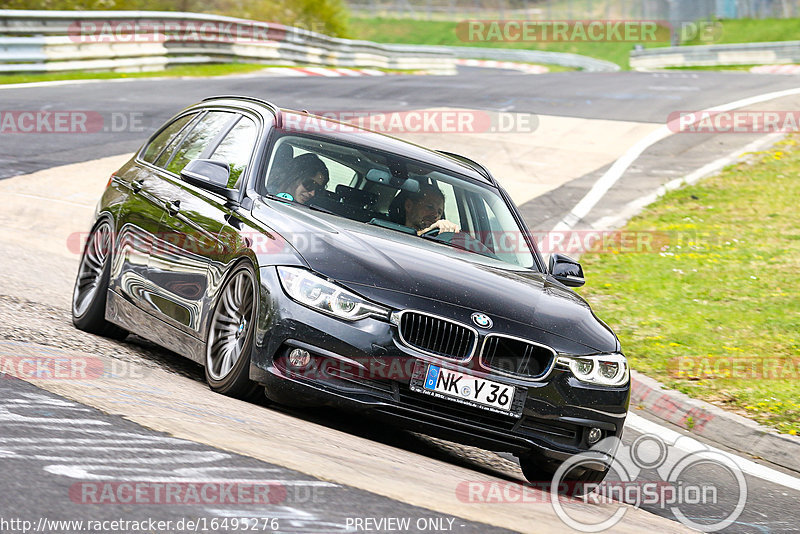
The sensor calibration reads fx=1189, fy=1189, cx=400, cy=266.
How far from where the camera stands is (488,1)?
6888 cm

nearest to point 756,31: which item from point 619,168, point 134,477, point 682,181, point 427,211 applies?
point 619,168

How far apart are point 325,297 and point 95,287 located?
2.81 meters

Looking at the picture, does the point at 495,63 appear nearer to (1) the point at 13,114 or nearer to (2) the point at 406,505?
(1) the point at 13,114

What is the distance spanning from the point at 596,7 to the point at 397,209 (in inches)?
2247

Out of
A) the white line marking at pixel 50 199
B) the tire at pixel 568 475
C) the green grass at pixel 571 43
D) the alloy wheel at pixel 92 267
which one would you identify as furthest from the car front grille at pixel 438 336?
the green grass at pixel 571 43

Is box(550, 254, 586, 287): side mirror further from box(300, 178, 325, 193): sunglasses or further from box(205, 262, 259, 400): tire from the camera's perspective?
box(205, 262, 259, 400): tire

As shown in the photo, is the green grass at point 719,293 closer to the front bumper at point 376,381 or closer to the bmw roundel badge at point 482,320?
the front bumper at point 376,381

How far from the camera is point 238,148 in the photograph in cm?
741

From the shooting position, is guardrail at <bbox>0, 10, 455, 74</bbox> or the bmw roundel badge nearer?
the bmw roundel badge

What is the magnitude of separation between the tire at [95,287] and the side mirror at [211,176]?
1370 millimetres

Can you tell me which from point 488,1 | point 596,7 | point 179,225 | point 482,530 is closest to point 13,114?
point 179,225

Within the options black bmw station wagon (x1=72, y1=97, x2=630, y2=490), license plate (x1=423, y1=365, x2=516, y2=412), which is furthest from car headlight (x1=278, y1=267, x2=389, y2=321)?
license plate (x1=423, y1=365, x2=516, y2=412)

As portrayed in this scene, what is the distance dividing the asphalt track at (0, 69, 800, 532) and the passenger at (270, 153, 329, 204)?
1.21m

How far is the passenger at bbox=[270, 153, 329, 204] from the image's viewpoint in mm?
6977
